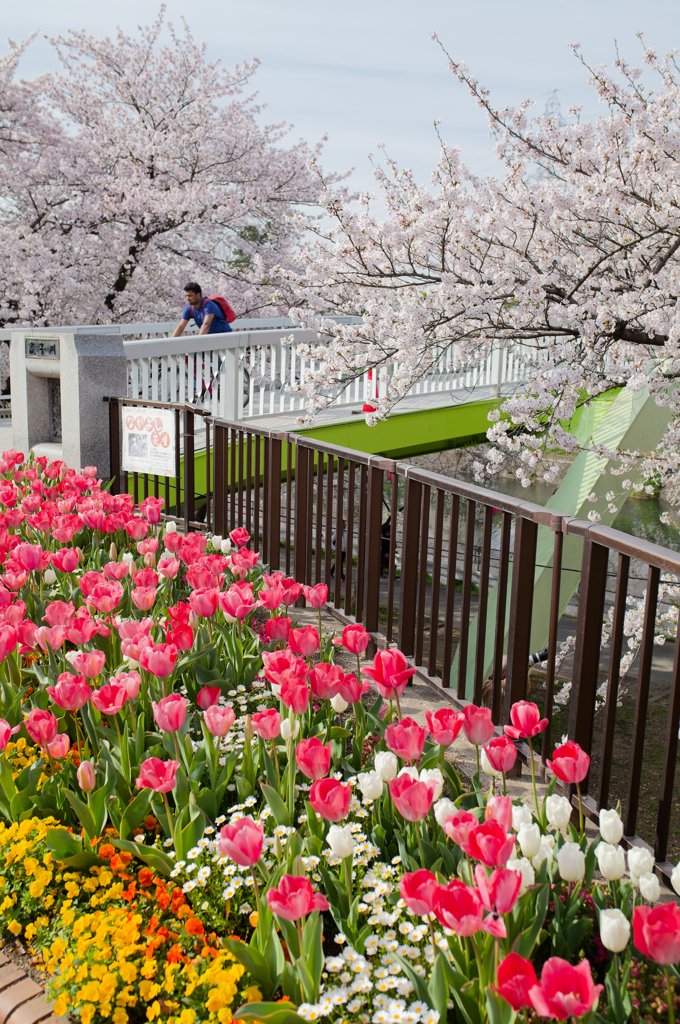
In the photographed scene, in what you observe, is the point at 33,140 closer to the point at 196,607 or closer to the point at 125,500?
the point at 125,500

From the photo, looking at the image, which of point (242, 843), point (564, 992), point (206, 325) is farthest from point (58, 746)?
point (206, 325)

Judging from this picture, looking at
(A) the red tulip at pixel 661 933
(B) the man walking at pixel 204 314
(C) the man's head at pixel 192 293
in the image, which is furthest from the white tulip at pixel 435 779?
(C) the man's head at pixel 192 293

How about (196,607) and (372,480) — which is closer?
(196,607)

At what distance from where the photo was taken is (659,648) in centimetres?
981

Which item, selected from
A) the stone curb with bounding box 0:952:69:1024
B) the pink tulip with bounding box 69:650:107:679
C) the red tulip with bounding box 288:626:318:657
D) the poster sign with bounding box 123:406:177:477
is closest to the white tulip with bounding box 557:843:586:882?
the red tulip with bounding box 288:626:318:657

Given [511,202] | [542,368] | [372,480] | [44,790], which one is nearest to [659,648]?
[542,368]

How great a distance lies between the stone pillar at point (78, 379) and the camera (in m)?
8.08

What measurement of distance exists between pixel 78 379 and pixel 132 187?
35.3 feet

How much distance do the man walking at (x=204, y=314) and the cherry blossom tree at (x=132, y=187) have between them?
17.0ft

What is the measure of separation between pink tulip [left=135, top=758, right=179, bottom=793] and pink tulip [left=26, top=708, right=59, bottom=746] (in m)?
0.36

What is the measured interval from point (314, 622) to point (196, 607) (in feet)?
6.69

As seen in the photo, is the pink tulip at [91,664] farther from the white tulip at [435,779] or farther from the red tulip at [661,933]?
the red tulip at [661,933]

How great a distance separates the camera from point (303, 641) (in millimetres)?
2674

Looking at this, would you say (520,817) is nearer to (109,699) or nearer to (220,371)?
(109,699)
